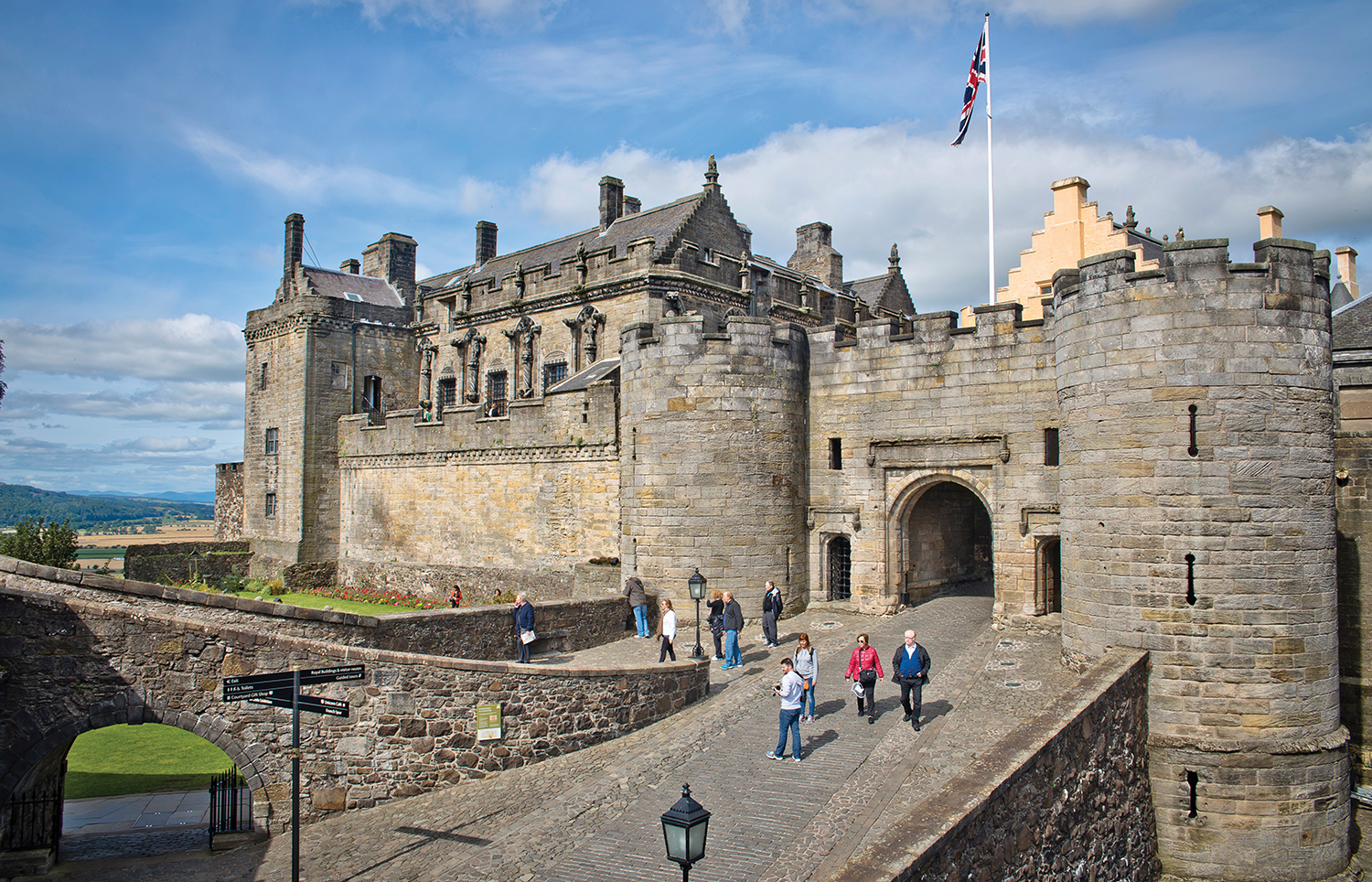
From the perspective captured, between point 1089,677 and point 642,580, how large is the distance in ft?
31.8

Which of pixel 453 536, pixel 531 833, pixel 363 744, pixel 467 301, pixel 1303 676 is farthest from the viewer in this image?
pixel 467 301

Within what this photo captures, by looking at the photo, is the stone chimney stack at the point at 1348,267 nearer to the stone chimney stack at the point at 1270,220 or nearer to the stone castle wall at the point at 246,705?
the stone chimney stack at the point at 1270,220

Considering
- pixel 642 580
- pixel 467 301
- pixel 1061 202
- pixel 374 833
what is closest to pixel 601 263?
pixel 467 301

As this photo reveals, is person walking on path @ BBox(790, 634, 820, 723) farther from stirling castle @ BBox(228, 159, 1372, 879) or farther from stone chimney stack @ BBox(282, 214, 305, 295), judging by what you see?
stone chimney stack @ BBox(282, 214, 305, 295)

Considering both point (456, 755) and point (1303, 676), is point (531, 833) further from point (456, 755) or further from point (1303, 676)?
point (1303, 676)

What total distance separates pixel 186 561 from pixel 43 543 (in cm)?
443

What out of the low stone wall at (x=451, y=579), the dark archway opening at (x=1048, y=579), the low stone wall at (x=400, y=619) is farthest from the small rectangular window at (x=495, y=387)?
the dark archway opening at (x=1048, y=579)

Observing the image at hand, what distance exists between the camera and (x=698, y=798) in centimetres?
1034

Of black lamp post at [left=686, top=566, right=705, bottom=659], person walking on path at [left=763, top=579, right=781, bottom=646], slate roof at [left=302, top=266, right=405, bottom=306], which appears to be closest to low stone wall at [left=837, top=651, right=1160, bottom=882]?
person walking on path at [left=763, top=579, right=781, bottom=646]

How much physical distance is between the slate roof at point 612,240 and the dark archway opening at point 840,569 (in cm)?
1034

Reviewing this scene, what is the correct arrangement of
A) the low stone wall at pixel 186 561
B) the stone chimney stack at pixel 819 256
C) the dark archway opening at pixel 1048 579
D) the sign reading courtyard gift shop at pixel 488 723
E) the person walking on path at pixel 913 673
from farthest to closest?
the stone chimney stack at pixel 819 256
the low stone wall at pixel 186 561
the dark archway opening at pixel 1048 579
the sign reading courtyard gift shop at pixel 488 723
the person walking on path at pixel 913 673

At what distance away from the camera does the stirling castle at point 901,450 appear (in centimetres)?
1279

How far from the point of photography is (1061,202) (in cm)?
2861

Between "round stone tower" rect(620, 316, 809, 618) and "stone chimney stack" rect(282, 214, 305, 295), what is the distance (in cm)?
2040
